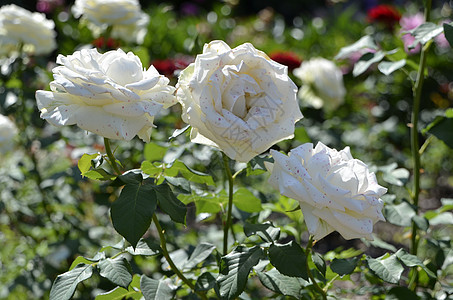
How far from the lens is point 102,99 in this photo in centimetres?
67

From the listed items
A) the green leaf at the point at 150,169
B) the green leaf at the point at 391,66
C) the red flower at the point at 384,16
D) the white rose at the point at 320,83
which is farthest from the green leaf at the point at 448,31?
the red flower at the point at 384,16

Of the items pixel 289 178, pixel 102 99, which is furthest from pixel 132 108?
pixel 289 178

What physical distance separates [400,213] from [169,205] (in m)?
0.56

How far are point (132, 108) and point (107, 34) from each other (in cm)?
105

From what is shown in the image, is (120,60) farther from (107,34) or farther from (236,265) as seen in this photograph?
(107,34)

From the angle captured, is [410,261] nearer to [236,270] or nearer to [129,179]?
[236,270]

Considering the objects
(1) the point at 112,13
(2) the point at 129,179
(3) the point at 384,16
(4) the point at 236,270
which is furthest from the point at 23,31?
(3) the point at 384,16

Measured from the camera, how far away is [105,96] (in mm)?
671

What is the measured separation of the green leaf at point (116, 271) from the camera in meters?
0.74

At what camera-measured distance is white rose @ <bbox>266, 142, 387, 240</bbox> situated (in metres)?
0.67

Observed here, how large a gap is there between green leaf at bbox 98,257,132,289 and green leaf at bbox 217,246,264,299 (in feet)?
0.44

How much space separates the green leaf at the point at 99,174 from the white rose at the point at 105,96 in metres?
0.07

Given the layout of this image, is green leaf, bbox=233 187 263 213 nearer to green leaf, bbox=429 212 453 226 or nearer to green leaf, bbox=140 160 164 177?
green leaf, bbox=140 160 164 177

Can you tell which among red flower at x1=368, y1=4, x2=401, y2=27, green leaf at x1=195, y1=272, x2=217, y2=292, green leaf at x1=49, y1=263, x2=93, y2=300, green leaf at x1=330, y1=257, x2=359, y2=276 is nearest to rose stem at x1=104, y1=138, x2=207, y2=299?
green leaf at x1=195, y1=272, x2=217, y2=292
